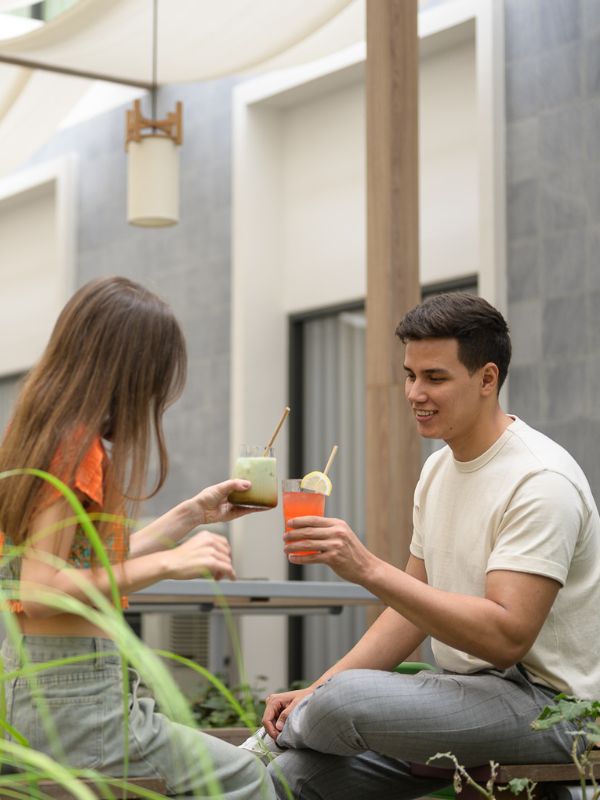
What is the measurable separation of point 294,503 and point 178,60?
500 cm

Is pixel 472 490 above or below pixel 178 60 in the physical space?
below

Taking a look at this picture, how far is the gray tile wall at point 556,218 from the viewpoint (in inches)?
232

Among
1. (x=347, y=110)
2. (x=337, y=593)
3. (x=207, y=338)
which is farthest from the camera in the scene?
(x=207, y=338)

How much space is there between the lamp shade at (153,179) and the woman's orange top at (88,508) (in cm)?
462

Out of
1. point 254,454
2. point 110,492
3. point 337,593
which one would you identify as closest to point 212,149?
point 337,593

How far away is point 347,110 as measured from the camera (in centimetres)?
760

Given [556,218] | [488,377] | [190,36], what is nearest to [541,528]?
[488,377]

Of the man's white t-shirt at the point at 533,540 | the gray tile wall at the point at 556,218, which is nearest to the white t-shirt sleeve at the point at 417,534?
the man's white t-shirt at the point at 533,540

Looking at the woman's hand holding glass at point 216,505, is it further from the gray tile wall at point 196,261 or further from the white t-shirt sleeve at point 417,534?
the gray tile wall at point 196,261

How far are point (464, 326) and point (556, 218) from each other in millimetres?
3722

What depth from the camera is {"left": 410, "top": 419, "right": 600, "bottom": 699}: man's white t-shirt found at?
230 cm

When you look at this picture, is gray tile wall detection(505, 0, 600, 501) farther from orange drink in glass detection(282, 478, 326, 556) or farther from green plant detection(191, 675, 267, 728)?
orange drink in glass detection(282, 478, 326, 556)

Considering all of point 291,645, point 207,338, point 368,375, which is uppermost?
point 207,338

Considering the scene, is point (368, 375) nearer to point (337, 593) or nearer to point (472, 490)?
point (337, 593)
